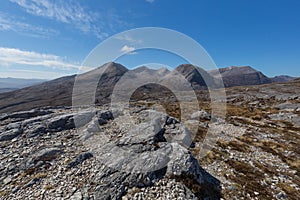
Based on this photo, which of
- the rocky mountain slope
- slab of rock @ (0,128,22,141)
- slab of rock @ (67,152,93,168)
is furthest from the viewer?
slab of rock @ (0,128,22,141)

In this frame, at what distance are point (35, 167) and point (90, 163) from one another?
165 inches

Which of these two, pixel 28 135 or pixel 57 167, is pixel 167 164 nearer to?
pixel 57 167

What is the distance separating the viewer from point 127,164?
12.2 meters

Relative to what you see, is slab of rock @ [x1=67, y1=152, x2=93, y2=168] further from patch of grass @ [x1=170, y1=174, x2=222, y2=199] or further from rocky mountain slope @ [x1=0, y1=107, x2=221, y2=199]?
patch of grass @ [x1=170, y1=174, x2=222, y2=199]

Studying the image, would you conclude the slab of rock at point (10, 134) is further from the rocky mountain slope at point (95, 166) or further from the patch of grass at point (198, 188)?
the patch of grass at point (198, 188)

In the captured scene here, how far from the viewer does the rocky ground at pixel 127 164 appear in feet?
35.3

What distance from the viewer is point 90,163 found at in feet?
42.8

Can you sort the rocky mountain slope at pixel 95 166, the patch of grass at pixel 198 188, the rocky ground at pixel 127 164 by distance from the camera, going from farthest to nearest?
the patch of grass at pixel 198 188
the rocky ground at pixel 127 164
the rocky mountain slope at pixel 95 166

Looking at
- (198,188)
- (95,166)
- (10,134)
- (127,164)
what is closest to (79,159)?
(95,166)

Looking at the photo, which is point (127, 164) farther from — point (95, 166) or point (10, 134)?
point (10, 134)

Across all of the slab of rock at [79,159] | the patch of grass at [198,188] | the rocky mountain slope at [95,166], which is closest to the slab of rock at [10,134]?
the rocky mountain slope at [95,166]

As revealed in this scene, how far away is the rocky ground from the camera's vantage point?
10.8 m

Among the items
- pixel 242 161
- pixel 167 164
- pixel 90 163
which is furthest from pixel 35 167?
pixel 242 161

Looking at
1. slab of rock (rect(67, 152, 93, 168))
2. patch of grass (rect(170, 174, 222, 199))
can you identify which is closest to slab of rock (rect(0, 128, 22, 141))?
slab of rock (rect(67, 152, 93, 168))
